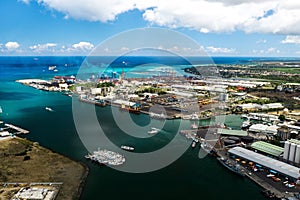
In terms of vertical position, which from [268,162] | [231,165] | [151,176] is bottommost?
[151,176]

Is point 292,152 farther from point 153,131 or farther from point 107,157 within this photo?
point 107,157

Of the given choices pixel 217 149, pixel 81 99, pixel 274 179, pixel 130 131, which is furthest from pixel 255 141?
pixel 81 99

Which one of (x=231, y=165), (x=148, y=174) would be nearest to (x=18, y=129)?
(x=148, y=174)

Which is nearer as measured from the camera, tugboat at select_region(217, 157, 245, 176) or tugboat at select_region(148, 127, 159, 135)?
tugboat at select_region(217, 157, 245, 176)

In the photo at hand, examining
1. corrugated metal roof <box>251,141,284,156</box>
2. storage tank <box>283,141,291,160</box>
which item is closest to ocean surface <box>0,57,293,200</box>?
corrugated metal roof <box>251,141,284,156</box>

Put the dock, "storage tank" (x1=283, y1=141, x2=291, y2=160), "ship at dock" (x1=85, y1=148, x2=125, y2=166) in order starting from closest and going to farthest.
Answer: "ship at dock" (x1=85, y1=148, x2=125, y2=166) < "storage tank" (x1=283, y1=141, x2=291, y2=160) < the dock

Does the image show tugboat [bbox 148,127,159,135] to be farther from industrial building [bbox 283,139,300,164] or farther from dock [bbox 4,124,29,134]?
dock [bbox 4,124,29,134]
